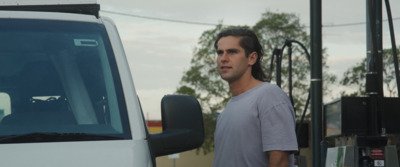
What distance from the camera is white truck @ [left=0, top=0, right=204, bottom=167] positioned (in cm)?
448

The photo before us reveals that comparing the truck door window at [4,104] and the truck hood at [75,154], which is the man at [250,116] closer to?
the truck hood at [75,154]

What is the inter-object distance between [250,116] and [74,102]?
37.1 inches

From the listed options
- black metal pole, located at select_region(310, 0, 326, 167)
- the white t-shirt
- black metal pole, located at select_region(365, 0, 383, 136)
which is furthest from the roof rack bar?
black metal pole, located at select_region(310, 0, 326, 167)

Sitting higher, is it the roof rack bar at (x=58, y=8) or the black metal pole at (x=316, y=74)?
the roof rack bar at (x=58, y=8)

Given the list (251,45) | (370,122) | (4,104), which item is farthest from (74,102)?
(370,122)

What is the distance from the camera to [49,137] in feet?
15.0

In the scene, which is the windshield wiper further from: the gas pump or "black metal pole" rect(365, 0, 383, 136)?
"black metal pole" rect(365, 0, 383, 136)

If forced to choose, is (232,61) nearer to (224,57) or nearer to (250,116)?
(224,57)

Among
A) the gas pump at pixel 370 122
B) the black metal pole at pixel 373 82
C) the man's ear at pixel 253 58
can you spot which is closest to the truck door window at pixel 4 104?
the man's ear at pixel 253 58

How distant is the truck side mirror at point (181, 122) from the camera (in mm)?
4852

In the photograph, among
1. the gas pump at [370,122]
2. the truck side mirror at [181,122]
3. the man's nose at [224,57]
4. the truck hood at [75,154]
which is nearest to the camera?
the truck hood at [75,154]

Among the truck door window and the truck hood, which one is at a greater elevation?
the truck door window

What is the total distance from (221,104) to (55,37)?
57.0m

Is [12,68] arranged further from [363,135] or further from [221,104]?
[221,104]
